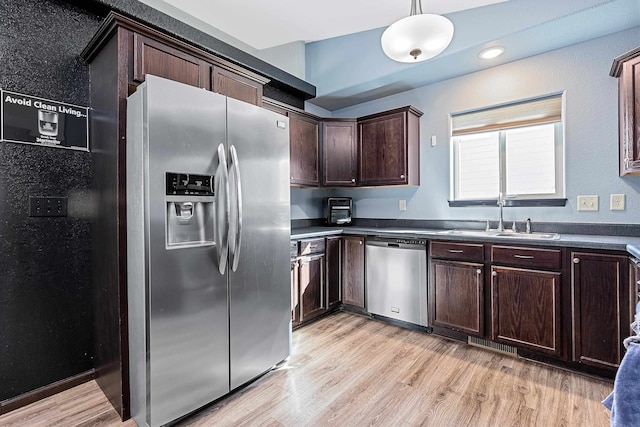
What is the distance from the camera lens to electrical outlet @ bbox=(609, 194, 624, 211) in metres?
2.36

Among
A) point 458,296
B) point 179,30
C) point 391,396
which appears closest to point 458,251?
point 458,296

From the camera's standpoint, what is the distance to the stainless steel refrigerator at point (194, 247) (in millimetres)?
1543

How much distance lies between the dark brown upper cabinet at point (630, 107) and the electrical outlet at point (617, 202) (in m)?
0.29

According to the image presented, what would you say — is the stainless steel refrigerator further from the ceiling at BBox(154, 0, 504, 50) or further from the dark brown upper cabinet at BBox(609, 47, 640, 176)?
the dark brown upper cabinet at BBox(609, 47, 640, 176)

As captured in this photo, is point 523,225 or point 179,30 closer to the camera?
point 179,30

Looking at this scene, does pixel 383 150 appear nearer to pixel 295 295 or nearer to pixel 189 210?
pixel 295 295

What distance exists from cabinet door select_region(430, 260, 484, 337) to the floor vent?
108 mm

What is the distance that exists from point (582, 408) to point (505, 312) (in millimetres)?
706

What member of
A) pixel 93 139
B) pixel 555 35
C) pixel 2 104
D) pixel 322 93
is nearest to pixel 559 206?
pixel 555 35

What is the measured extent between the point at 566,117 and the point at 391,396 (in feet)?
8.59

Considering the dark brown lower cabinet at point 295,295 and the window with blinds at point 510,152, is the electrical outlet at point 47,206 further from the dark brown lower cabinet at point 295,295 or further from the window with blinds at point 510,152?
the window with blinds at point 510,152

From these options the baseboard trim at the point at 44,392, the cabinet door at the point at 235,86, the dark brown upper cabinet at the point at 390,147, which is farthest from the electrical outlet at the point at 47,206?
the dark brown upper cabinet at the point at 390,147

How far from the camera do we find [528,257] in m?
2.25

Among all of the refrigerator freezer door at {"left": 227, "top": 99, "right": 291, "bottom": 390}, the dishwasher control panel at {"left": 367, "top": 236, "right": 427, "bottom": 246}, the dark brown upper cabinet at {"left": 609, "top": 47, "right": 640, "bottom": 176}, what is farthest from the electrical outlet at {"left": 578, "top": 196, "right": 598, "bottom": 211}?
the refrigerator freezer door at {"left": 227, "top": 99, "right": 291, "bottom": 390}
